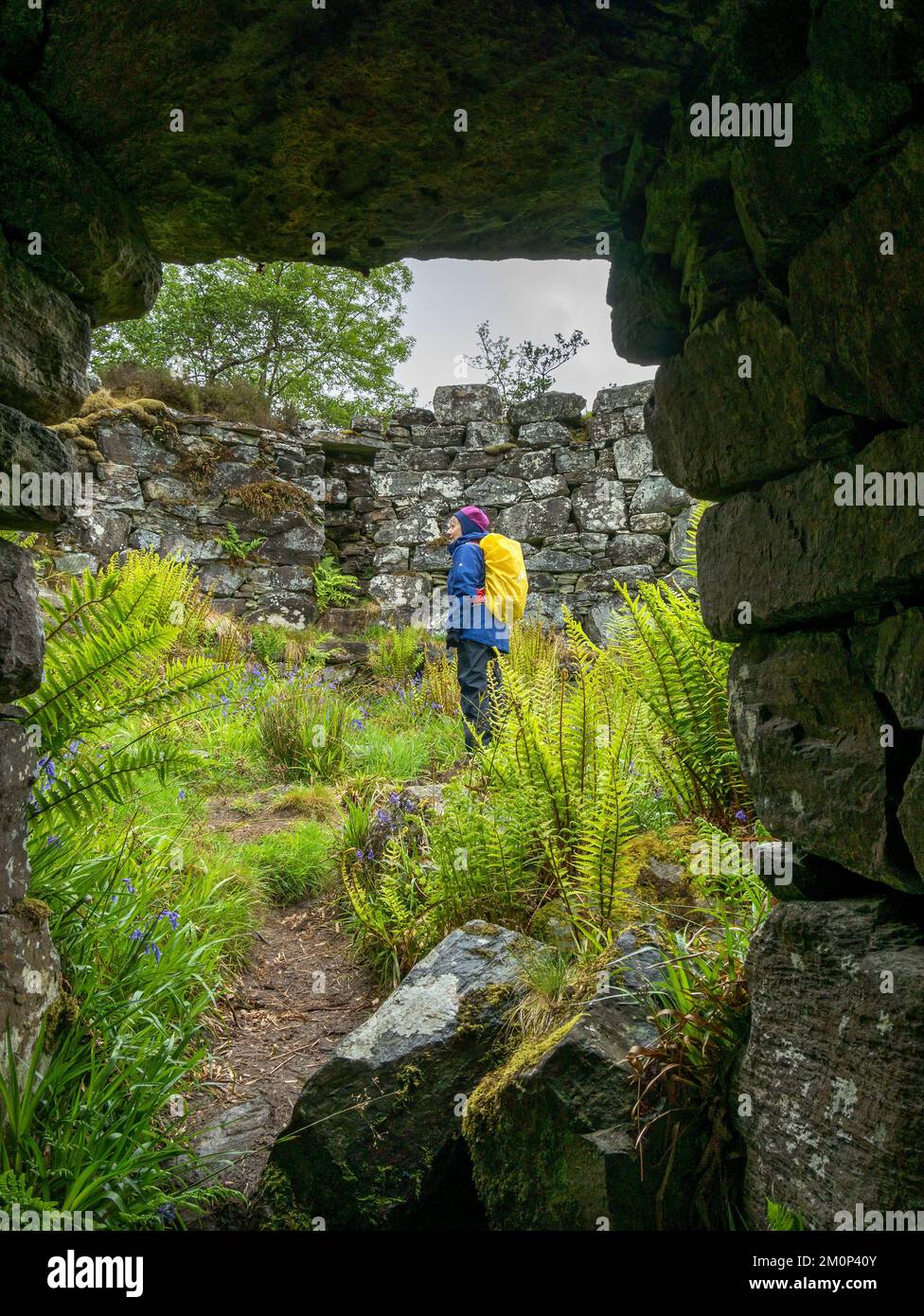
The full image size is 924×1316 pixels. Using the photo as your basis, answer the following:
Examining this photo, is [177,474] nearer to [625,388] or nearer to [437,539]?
[437,539]

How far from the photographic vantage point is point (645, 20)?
166cm

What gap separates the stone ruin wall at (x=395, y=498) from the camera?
8.83 metres

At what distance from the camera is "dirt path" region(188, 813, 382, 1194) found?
2535 millimetres

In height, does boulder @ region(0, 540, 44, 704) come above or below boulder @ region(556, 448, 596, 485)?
below

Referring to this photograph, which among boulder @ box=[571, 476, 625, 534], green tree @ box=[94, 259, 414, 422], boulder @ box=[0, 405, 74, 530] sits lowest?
boulder @ box=[0, 405, 74, 530]

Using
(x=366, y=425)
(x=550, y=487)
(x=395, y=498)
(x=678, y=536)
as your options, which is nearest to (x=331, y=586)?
(x=395, y=498)

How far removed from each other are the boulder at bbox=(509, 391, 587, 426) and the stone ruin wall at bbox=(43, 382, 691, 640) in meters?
0.02

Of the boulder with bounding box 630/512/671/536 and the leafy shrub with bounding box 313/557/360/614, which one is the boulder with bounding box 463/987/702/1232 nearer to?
the boulder with bounding box 630/512/671/536

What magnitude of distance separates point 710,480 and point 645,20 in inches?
37.9

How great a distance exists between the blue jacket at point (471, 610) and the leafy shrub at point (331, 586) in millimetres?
3400

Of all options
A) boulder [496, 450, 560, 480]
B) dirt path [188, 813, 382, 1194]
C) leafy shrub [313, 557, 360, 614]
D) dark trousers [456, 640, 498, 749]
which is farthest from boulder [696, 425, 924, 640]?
leafy shrub [313, 557, 360, 614]

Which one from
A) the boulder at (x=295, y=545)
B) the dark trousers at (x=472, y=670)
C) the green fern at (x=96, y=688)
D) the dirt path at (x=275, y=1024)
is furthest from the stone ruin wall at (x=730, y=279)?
the boulder at (x=295, y=545)

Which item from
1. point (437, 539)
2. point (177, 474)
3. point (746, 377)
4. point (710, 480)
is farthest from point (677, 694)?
point (177, 474)

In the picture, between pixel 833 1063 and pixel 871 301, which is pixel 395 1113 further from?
pixel 871 301
